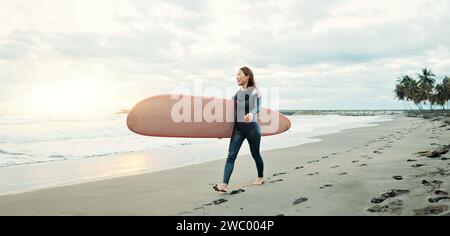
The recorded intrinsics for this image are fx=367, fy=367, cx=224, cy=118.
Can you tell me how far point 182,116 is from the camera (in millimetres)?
5289

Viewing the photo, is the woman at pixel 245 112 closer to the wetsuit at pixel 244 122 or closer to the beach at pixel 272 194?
the wetsuit at pixel 244 122

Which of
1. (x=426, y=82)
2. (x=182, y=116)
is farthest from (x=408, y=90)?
(x=182, y=116)

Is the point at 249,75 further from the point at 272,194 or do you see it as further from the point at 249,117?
the point at 272,194

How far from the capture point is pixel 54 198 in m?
4.70

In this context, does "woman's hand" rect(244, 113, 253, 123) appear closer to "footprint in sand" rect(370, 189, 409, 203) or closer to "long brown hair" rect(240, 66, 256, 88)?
"long brown hair" rect(240, 66, 256, 88)

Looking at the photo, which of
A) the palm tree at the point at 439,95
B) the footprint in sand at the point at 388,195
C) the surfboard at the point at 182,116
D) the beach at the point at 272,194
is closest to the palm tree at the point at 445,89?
the palm tree at the point at 439,95

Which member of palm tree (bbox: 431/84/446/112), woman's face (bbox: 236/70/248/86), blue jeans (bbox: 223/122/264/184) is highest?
palm tree (bbox: 431/84/446/112)

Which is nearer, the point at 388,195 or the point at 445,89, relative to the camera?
the point at 388,195

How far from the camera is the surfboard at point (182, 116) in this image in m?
5.18

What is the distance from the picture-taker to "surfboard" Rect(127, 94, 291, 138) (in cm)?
518

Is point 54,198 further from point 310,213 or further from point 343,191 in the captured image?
point 343,191

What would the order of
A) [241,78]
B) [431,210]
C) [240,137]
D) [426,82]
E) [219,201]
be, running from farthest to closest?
[426,82]
[240,137]
[241,78]
[219,201]
[431,210]

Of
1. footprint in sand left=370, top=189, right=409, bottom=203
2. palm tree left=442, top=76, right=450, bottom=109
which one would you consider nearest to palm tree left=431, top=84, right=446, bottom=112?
palm tree left=442, top=76, right=450, bottom=109
